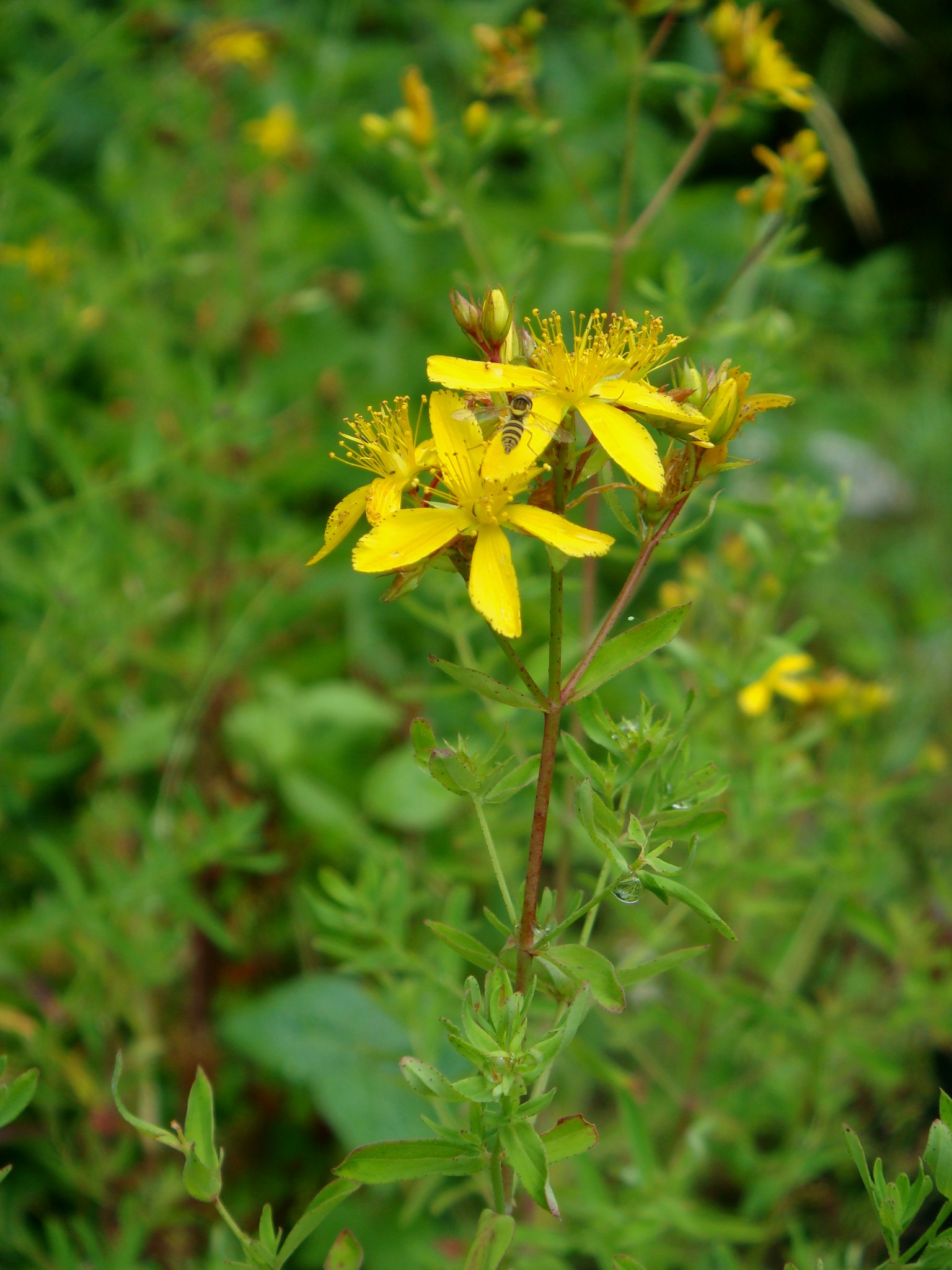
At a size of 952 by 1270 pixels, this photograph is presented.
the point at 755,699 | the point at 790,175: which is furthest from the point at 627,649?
the point at 790,175

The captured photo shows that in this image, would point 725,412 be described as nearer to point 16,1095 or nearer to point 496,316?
point 496,316

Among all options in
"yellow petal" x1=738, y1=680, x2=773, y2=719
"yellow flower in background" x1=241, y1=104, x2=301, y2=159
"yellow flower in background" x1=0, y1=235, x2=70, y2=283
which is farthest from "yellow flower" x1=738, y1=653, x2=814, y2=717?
"yellow flower in background" x1=241, y1=104, x2=301, y2=159

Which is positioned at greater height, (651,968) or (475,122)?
(475,122)

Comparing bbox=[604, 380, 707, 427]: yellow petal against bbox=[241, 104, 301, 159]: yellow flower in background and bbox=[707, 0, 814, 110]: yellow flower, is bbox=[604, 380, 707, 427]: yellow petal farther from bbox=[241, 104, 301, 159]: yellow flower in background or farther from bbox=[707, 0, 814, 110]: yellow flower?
bbox=[241, 104, 301, 159]: yellow flower in background

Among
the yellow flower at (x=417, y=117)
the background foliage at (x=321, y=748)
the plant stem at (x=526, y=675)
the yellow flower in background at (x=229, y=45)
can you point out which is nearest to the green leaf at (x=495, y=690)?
the plant stem at (x=526, y=675)

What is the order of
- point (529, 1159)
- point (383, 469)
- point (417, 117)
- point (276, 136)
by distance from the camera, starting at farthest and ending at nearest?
point (276, 136), point (417, 117), point (383, 469), point (529, 1159)


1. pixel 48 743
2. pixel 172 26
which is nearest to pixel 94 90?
pixel 172 26
